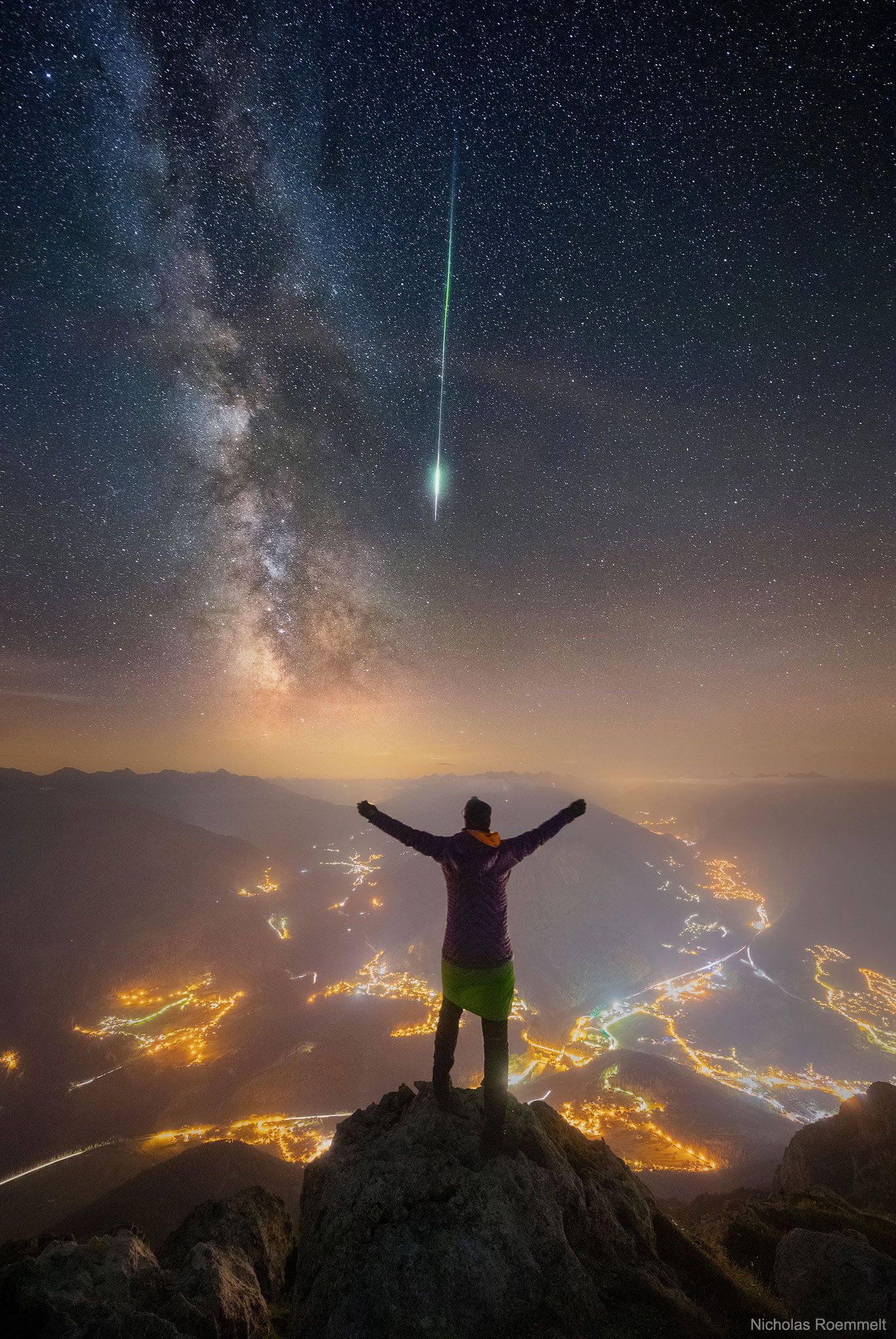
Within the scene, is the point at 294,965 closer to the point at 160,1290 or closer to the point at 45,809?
the point at 45,809

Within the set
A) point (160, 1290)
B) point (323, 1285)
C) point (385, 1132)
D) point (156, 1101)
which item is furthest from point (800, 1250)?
point (156, 1101)

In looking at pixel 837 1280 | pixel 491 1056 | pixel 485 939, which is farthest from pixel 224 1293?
pixel 837 1280

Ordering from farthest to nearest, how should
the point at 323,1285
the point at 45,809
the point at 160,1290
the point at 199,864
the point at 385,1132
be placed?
1. the point at 45,809
2. the point at 199,864
3. the point at 385,1132
4. the point at 160,1290
5. the point at 323,1285

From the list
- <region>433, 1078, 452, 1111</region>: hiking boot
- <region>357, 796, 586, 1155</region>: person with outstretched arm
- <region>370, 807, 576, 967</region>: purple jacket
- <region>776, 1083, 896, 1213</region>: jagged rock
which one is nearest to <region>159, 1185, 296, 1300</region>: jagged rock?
<region>433, 1078, 452, 1111</region>: hiking boot

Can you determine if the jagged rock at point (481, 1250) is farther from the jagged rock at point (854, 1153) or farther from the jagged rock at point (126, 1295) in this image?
the jagged rock at point (854, 1153)

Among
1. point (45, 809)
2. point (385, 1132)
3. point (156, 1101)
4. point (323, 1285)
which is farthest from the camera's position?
point (45, 809)

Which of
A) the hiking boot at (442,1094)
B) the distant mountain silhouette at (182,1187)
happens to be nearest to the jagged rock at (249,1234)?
the hiking boot at (442,1094)

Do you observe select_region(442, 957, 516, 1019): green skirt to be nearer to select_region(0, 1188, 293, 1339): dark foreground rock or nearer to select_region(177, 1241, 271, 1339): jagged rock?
select_region(0, 1188, 293, 1339): dark foreground rock
